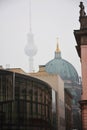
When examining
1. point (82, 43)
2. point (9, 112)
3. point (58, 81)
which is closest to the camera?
point (82, 43)

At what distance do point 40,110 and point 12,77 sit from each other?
7285 mm

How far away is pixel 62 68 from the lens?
167 meters

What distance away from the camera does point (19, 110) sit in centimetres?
4406

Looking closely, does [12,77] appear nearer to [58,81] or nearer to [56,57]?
[58,81]

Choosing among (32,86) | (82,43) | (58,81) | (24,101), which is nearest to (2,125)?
(24,101)

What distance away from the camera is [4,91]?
43375mm

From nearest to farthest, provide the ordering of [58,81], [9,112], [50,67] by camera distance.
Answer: [9,112], [58,81], [50,67]

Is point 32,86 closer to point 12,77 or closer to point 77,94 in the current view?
point 12,77

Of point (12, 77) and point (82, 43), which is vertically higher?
point (82, 43)

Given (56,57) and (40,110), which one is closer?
(40,110)

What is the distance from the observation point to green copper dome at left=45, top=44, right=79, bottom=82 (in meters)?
165

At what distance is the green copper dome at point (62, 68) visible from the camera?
165m

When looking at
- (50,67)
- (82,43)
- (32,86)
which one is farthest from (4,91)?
(50,67)

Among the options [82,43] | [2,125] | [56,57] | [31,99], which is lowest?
[2,125]
